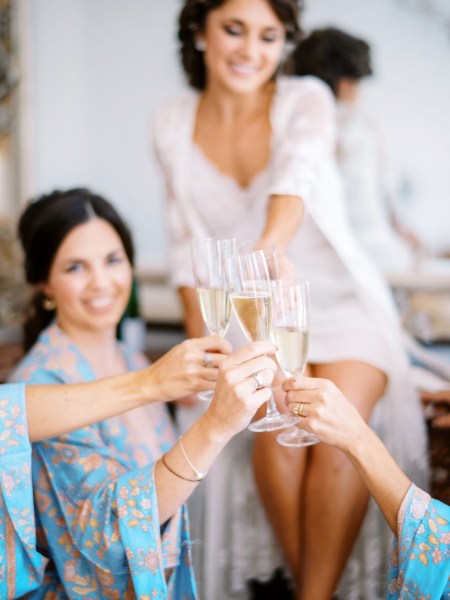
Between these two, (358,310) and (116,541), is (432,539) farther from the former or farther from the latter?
(358,310)

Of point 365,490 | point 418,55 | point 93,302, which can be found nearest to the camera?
point 365,490

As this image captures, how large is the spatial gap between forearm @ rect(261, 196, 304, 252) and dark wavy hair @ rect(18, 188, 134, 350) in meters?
0.44

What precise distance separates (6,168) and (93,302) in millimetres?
2658

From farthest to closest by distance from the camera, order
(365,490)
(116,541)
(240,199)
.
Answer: (240,199) < (365,490) < (116,541)

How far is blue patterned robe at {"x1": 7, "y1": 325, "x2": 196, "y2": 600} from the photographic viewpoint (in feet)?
3.94

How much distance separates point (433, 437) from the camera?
5.70ft

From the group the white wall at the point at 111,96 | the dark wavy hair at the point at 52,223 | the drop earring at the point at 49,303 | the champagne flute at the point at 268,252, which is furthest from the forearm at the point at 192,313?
the white wall at the point at 111,96

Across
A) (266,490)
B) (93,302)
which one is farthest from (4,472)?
(266,490)

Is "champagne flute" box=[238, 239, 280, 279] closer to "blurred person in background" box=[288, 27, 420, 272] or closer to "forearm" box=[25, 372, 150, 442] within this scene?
"forearm" box=[25, 372, 150, 442]

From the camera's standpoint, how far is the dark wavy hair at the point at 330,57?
2.96 m

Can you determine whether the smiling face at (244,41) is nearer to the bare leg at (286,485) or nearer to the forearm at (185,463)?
the bare leg at (286,485)

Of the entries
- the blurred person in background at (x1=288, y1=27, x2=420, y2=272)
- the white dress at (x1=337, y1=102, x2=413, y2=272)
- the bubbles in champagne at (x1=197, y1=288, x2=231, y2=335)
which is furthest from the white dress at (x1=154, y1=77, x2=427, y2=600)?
the white dress at (x1=337, y1=102, x2=413, y2=272)

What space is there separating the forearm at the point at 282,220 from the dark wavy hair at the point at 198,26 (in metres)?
0.56

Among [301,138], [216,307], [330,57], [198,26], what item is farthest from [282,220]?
[330,57]
